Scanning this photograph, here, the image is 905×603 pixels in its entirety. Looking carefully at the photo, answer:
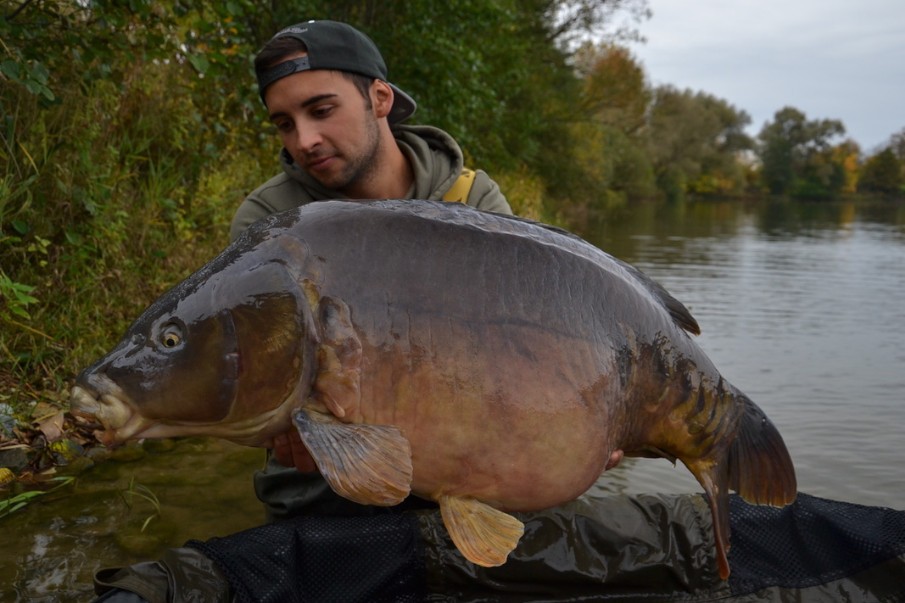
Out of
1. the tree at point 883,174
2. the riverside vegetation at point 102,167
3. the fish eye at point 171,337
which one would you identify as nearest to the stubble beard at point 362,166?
the fish eye at point 171,337

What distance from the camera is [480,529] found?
151cm

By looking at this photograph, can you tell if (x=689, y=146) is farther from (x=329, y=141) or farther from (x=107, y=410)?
(x=107, y=410)

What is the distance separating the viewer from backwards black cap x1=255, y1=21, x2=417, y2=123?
229cm

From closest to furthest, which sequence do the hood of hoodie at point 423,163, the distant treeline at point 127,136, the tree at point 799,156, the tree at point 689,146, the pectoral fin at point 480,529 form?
the pectoral fin at point 480,529, the hood of hoodie at point 423,163, the distant treeline at point 127,136, the tree at point 689,146, the tree at point 799,156

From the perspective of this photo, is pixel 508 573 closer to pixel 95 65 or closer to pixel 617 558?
pixel 617 558

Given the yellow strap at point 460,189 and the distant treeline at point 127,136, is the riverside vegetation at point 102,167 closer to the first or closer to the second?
the distant treeline at point 127,136

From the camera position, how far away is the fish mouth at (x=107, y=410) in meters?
1.38

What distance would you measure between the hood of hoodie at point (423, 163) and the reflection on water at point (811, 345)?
1.56 m

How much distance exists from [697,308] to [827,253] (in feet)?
24.5

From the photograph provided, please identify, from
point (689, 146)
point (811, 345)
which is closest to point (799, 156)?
point (689, 146)

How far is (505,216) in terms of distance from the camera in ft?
5.45

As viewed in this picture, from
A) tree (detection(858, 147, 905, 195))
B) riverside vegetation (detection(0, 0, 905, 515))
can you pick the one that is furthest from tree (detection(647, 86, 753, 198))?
riverside vegetation (detection(0, 0, 905, 515))

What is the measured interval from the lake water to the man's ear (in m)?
1.40

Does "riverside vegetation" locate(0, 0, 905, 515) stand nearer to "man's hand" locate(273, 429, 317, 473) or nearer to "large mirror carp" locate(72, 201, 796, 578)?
"man's hand" locate(273, 429, 317, 473)
